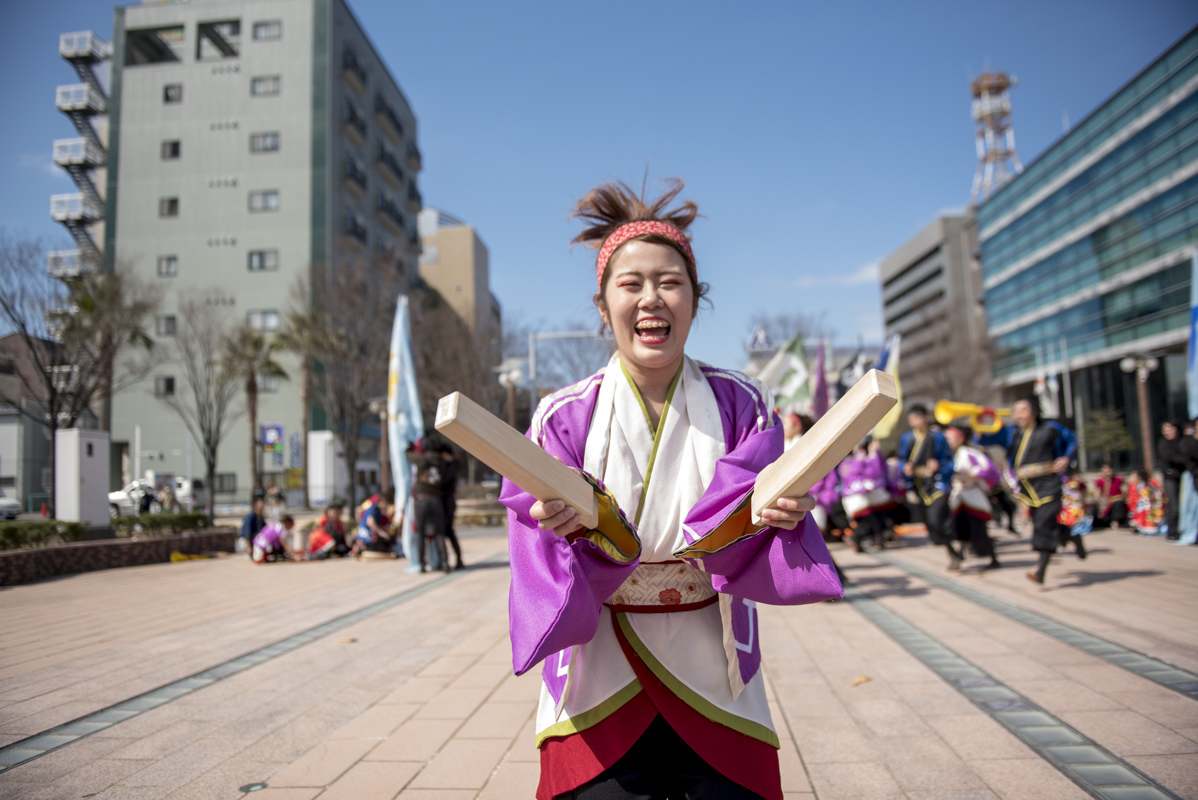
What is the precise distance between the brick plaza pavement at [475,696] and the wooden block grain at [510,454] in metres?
2.13

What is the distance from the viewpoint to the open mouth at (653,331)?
6.23ft

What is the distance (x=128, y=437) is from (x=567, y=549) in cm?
3971

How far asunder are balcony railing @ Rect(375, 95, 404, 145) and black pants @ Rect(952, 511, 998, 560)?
40.9m

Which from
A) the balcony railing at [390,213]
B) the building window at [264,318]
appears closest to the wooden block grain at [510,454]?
the building window at [264,318]

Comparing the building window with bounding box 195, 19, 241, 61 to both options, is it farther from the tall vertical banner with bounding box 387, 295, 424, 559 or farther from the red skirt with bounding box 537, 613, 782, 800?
the red skirt with bounding box 537, 613, 782, 800

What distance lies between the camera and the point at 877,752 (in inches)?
131

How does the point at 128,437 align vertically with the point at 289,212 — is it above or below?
below

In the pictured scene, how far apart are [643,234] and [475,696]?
3427 millimetres

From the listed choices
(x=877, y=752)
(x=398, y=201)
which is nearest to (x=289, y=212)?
(x=398, y=201)

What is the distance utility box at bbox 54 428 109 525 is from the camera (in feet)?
43.0

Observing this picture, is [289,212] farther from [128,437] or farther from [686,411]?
[686,411]

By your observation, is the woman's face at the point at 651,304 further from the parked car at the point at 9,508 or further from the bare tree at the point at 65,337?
the parked car at the point at 9,508

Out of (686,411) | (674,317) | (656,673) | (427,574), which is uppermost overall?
(674,317)

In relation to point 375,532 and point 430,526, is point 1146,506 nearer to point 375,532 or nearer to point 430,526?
point 430,526
